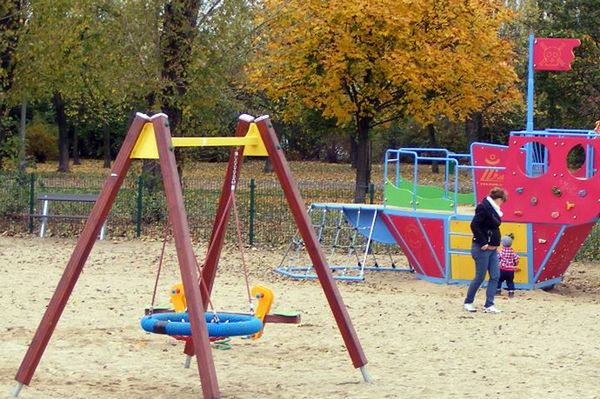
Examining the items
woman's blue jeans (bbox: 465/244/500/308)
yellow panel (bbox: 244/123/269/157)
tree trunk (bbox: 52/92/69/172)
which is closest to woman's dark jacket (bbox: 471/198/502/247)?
woman's blue jeans (bbox: 465/244/500/308)

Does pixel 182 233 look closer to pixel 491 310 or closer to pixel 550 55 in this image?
pixel 491 310

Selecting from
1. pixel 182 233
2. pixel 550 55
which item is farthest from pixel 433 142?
pixel 182 233

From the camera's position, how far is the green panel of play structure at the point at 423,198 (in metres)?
15.5

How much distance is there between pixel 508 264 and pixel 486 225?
A: 1.89 metres

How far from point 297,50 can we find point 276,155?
59.6 feet

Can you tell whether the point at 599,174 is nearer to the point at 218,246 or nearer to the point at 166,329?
the point at 218,246

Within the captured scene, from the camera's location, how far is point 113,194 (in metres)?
7.69

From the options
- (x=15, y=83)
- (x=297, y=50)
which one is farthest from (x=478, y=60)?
(x=15, y=83)

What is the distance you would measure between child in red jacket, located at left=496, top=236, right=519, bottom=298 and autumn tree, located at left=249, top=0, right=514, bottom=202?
35.2ft

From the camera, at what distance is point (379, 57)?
25625 mm

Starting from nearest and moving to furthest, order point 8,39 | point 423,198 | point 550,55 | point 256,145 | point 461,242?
point 256,145, point 461,242, point 423,198, point 550,55, point 8,39

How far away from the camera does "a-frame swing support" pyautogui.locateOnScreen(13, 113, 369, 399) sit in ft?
22.9

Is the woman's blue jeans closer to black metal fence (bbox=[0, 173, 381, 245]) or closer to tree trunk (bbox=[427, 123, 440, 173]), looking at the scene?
black metal fence (bbox=[0, 173, 381, 245])

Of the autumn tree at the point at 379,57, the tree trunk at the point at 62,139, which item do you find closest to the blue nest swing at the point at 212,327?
the autumn tree at the point at 379,57
